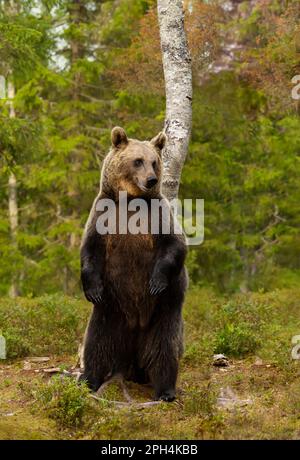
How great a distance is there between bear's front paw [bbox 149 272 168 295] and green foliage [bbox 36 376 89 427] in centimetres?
104

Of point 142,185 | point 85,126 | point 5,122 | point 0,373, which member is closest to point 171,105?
point 142,185

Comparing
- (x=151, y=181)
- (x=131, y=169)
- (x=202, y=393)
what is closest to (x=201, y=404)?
(x=202, y=393)

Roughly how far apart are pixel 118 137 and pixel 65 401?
2535mm

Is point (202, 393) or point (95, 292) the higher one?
point (95, 292)

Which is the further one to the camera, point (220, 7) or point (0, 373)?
point (220, 7)

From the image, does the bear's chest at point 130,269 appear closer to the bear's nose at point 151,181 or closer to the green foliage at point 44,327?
the bear's nose at point 151,181

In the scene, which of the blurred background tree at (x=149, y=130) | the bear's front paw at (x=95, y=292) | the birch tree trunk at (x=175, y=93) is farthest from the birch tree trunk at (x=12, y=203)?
the bear's front paw at (x=95, y=292)

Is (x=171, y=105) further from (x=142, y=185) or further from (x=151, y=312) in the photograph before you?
(x=151, y=312)

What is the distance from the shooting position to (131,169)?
22.9 ft

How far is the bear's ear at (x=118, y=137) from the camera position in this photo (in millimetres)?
7145

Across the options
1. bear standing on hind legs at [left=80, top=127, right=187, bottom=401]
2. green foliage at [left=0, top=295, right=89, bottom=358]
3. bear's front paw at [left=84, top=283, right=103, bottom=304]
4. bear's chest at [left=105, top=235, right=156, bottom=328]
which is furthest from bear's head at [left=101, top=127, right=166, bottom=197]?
green foliage at [left=0, top=295, right=89, bottom=358]

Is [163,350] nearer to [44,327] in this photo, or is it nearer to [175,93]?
[44,327]

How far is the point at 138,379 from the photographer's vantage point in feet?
24.5

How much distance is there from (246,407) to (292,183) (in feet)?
42.9
